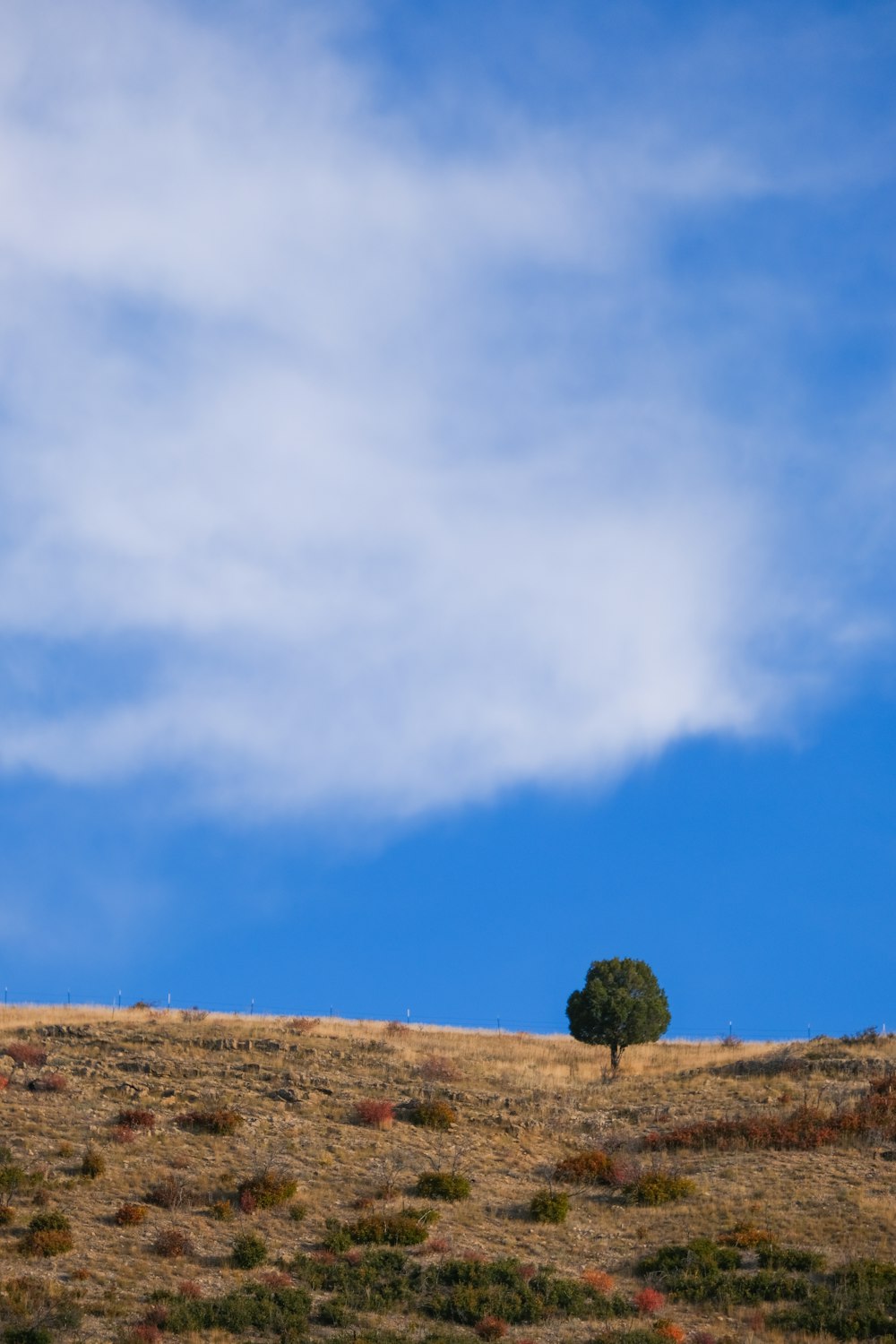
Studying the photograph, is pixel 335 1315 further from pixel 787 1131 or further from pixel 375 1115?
pixel 787 1131

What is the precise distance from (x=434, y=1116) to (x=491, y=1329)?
16.9 meters

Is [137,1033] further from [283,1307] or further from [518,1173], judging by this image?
[283,1307]

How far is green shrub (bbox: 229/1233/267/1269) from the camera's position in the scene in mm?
33938

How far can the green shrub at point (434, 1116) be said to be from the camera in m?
47.8

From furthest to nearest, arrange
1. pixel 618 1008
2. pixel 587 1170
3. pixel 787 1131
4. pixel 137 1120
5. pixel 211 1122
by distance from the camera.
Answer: pixel 618 1008
pixel 787 1131
pixel 211 1122
pixel 137 1120
pixel 587 1170

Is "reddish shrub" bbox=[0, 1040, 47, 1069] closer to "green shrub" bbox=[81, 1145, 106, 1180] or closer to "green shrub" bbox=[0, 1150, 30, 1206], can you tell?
"green shrub" bbox=[81, 1145, 106, 1180]

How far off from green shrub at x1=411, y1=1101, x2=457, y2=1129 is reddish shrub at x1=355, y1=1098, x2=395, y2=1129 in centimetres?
102

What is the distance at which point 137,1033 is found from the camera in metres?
59.3

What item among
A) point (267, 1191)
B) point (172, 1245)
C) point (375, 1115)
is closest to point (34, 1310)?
point (172, 1245)

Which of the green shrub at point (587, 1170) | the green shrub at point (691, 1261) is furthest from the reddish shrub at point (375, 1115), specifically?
the green shrub at point (691, 1261)

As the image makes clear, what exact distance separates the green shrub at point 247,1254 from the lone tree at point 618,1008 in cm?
3275

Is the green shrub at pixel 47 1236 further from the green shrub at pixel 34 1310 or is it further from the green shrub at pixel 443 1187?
the green shrub at pixel 443 1187

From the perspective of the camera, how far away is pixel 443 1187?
1599 inches

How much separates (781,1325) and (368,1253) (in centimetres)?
1121
